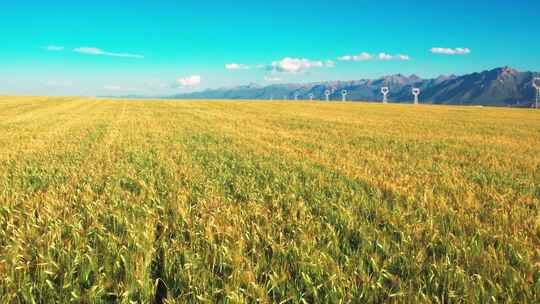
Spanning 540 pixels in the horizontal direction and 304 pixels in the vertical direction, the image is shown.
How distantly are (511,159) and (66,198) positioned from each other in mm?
12811

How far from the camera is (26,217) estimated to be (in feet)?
16.1

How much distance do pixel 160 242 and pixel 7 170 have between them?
6357 millimetres

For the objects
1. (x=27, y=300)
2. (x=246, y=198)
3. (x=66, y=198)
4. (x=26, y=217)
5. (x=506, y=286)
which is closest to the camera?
(x=27, y=300)

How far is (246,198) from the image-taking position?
19.6ft

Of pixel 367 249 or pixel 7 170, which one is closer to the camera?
pixel 367 249

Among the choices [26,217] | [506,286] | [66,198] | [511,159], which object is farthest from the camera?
[511,159]

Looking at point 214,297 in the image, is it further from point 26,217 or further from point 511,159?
point 511,159

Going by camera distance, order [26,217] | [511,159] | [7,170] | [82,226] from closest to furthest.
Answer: [82,226]
[26,217]
[7,170]
[511,159]

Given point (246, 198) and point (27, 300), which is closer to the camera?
point (27, 300)

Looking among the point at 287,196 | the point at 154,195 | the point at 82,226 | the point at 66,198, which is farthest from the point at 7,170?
the point at 287,196

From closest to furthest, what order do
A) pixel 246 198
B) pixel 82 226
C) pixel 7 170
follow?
pixel 82 226, pixel 246 198, pixel 7 170

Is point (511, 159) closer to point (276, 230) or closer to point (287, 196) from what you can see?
point (287, 196)

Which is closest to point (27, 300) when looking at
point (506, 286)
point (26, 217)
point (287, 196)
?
point (26, 217)

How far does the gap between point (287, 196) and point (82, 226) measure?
322 centimetres
